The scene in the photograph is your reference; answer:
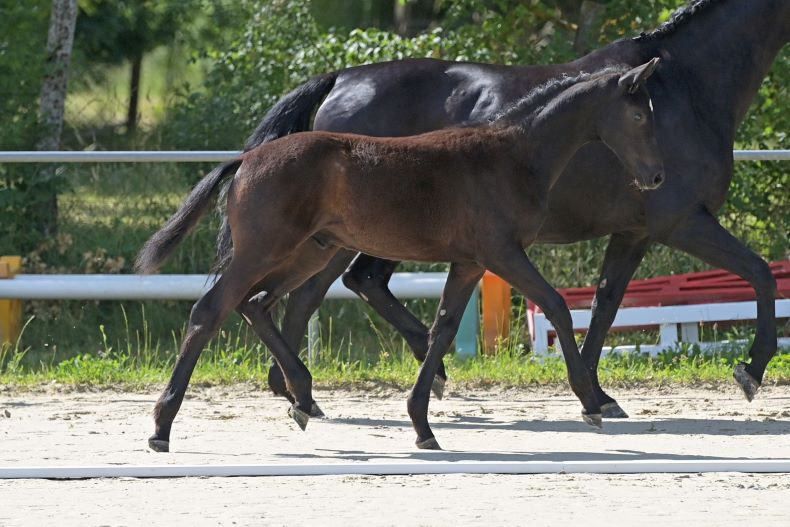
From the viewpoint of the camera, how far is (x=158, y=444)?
611 centimetres

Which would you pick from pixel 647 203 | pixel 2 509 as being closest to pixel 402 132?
pixel 647 203

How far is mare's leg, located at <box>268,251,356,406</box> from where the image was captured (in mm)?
7672

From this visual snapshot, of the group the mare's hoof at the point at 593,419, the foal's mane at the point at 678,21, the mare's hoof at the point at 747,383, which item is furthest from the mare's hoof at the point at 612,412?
the foal's mane at the point at 678,21

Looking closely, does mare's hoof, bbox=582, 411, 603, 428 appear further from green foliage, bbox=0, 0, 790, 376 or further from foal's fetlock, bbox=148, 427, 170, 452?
green foliage, bbox=0, 0, 790, 376

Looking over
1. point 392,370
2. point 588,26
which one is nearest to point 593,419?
point 392,370

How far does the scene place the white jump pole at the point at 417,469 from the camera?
5.33m

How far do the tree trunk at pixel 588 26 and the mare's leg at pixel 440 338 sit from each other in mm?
6494

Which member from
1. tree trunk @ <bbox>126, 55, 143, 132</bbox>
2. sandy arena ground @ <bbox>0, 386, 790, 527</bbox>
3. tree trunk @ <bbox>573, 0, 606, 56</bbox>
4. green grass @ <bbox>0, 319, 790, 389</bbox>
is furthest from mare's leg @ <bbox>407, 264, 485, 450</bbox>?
tree trunk @ <bbox>126, 55, 143, 132</bbox>

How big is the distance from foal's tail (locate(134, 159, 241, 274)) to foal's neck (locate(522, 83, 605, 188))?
130cm

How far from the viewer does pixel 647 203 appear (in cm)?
724

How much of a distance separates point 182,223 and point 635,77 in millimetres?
2079

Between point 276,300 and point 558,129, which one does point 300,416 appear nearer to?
point 276,300

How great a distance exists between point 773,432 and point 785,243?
178 inches

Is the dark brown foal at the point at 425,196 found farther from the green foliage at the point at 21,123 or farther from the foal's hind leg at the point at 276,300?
the green foliage at the point at 21,123
